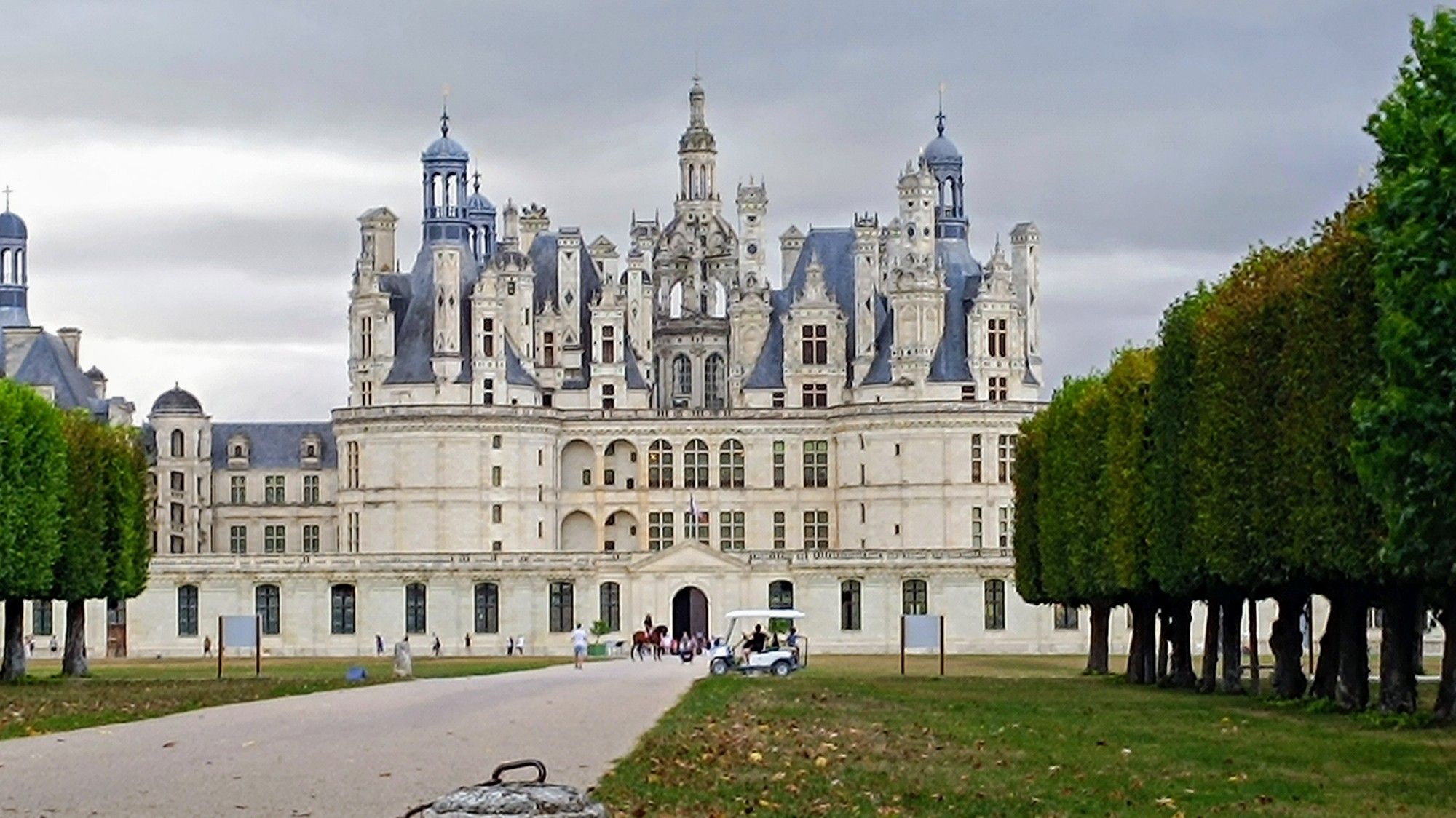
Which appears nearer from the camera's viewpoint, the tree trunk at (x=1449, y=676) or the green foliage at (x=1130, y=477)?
the tree trunk at (x=1449, y=676)

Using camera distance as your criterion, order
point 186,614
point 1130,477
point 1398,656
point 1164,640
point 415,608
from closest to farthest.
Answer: point 1398,656 → point 1130,477 → point 1164,640 → point 186,614 → point 415,608

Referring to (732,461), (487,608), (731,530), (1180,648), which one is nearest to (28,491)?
(1180,648)

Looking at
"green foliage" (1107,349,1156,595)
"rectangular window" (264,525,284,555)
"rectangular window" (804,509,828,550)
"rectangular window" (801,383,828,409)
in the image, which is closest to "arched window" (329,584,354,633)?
"rectangular window" (804,509,828,550)

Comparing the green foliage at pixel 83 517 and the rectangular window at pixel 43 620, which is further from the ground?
the green foliage at pixel 83 517

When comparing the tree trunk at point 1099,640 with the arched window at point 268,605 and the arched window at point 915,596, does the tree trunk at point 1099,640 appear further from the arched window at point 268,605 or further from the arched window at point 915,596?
the arched window at point 268,605

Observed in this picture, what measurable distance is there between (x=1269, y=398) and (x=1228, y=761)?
17010 millimetres

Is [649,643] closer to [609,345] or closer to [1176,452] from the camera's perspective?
[609,345]

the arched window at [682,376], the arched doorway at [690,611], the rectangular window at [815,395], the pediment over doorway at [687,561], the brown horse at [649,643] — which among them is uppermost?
the arched window at [682,376]

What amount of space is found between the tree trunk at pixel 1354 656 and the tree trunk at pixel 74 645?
36.0 metres

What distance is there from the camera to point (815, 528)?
408ft

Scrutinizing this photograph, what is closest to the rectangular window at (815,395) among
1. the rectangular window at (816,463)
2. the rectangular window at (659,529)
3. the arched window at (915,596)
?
the rectangular window at (816,463)

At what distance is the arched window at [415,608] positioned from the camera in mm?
113188

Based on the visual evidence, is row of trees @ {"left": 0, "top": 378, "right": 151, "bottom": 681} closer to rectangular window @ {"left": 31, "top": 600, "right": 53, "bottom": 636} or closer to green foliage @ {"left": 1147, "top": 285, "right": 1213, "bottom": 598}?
green foliage @ {"left": 1147, "top": 285, "right": 1213, "bottom": 598}

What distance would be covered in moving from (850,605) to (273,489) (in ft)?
118
